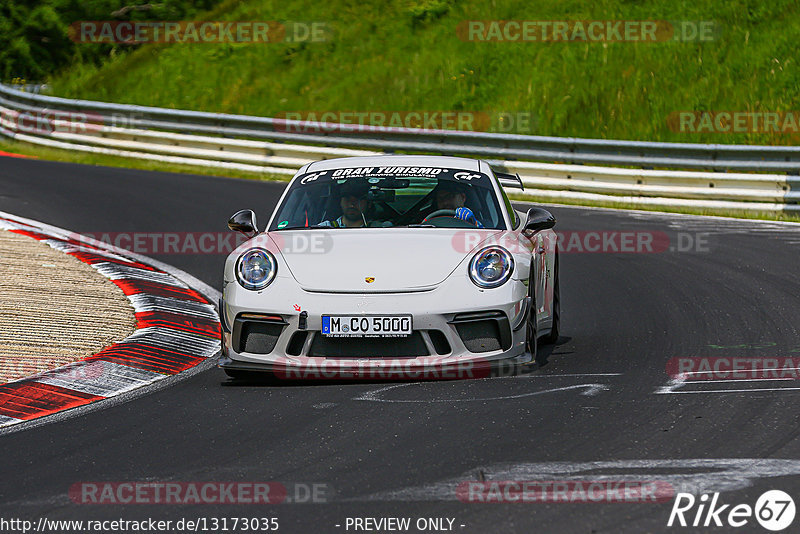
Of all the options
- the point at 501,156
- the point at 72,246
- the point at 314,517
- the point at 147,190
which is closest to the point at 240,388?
the point at 314,517

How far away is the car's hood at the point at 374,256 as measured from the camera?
23.3ft

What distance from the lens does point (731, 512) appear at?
436cm

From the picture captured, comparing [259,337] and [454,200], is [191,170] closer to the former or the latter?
[454,200]

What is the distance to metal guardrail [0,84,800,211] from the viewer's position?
1736cm

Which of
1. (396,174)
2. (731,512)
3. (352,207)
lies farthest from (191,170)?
(731,512)

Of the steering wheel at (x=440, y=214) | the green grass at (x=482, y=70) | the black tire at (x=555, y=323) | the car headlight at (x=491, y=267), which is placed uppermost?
the green grass at (x=482, y=70)

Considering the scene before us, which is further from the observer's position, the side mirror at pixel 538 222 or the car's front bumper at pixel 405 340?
the side mirror at pixel 538 222

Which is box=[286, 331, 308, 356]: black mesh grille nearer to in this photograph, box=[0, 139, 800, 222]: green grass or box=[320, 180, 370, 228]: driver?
box=[320, 180, 370, 228]: driver

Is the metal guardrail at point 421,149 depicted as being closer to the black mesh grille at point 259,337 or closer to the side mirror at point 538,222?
the side mirror at point 538,222

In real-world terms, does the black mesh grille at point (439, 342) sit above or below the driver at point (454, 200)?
below

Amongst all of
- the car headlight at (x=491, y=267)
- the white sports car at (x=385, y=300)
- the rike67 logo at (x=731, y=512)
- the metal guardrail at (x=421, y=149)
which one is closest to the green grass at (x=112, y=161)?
the metal guardrail at (x=421, y=149)

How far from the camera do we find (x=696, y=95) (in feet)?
71.6

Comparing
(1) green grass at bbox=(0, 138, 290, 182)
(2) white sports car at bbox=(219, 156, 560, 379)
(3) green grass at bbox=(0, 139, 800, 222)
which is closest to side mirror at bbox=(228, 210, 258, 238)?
(2) white sports car at bbox=(219, 156, 560, 379)

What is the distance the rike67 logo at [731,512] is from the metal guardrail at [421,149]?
12764 millimetres
